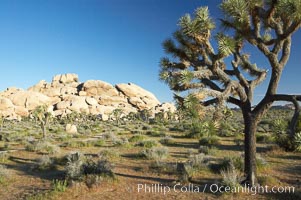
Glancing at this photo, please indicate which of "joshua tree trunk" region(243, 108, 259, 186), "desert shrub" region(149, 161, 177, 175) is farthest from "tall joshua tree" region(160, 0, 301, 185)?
"desert shrub" region(149, 161, 177, 175)

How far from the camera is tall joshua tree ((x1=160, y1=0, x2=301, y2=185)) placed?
790cm

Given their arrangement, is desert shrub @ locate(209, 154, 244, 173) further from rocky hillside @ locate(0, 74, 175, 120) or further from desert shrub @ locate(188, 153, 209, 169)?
rocky hillside @ locate(0, 74, 175, 120)

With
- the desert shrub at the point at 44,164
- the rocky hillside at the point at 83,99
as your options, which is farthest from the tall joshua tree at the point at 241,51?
the rocky hillside at the point at 83,99

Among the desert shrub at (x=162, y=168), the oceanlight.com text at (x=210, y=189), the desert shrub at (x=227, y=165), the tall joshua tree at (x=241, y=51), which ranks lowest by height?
the oceanlight.com text at (x=210, y=189)

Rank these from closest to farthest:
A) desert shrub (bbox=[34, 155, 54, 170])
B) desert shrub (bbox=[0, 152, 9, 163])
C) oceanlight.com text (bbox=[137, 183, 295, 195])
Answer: oceanlight.com text (bbox=[137, 183, 295, 195]) < desert shrub (bbox=[34, 155, 54, 170]) < desert shrub (bbox=[0, 152, 9, 163])

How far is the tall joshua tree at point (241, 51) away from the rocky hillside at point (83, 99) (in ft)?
208

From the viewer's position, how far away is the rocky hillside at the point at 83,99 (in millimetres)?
80125

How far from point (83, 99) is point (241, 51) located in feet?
261

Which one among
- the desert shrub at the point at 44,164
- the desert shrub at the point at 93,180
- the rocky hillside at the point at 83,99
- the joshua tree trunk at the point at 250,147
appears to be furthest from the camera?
the rocky hillside at the point at 83,99

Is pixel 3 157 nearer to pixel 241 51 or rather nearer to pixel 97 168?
pixel 97 168

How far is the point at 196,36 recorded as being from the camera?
8742mm

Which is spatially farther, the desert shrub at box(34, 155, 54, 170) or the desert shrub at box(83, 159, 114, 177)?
the desert shrub at box(34, 155, 54, 170)

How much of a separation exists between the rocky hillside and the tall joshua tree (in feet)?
208

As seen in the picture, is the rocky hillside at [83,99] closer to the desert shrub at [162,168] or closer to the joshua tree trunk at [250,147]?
the desert shrub at [162,168]
